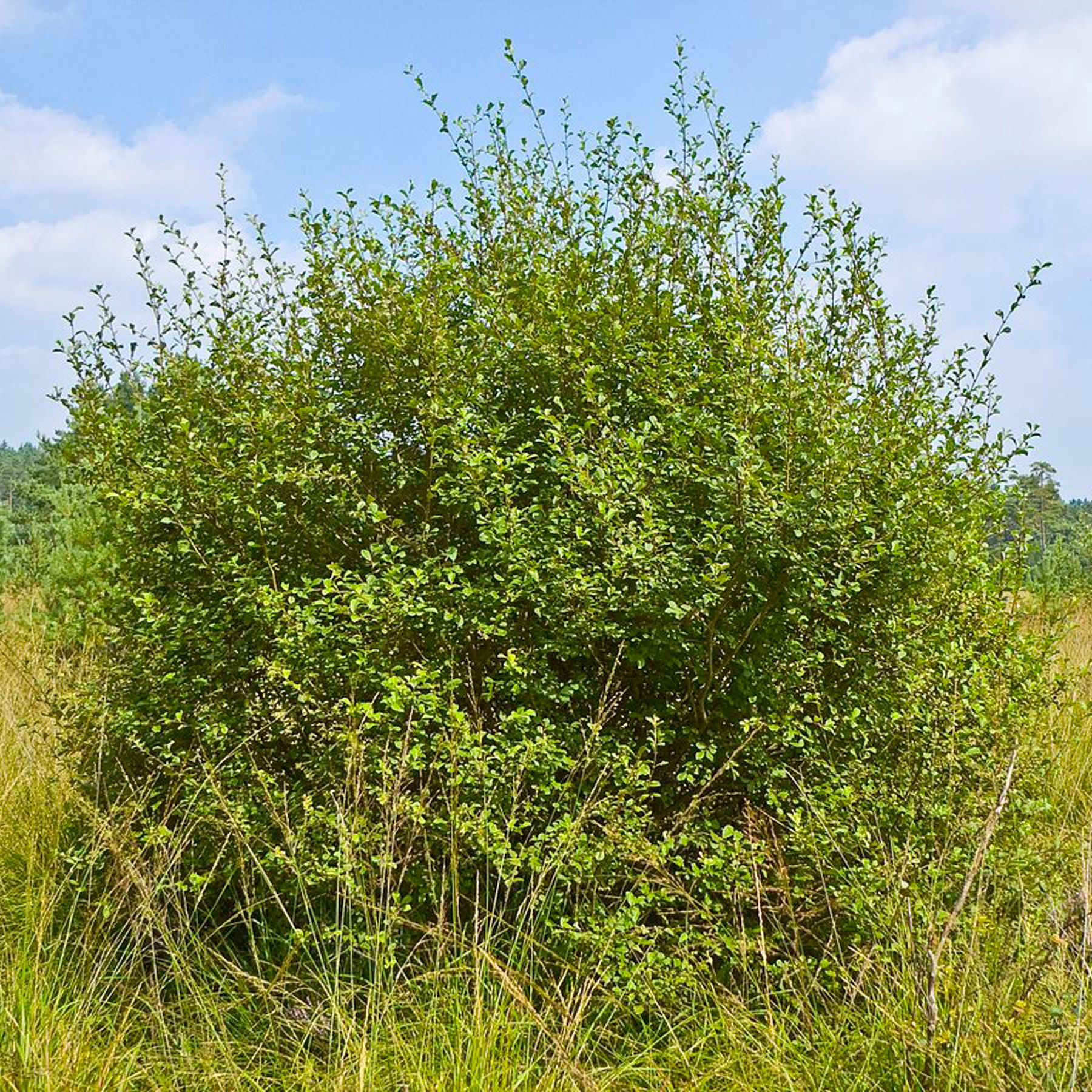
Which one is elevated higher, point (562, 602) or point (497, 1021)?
point (562, 602)

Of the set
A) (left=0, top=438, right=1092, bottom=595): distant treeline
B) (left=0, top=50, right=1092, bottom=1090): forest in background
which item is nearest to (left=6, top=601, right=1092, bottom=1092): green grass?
(left=0, top=50, right=1092, bottom=1090): forest in background

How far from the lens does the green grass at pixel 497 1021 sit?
2740mm

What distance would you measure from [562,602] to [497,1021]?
1.27 metres

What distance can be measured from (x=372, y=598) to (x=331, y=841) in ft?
2.88

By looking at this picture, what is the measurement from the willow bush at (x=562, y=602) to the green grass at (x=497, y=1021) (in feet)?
0.62

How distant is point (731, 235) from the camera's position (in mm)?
4312

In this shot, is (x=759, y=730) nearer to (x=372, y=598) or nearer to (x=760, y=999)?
(x=760, y=999)

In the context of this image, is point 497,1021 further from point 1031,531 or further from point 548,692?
point 1031,531

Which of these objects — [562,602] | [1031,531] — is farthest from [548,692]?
[1031,531]

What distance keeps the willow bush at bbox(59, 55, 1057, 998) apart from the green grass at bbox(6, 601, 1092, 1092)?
0.19 meters

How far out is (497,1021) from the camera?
2.93 metres

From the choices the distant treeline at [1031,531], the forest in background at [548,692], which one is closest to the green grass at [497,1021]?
the forest in background at [548,692]

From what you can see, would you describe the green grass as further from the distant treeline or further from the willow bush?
the distant treeline

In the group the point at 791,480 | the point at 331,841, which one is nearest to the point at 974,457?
the point at 791,480
